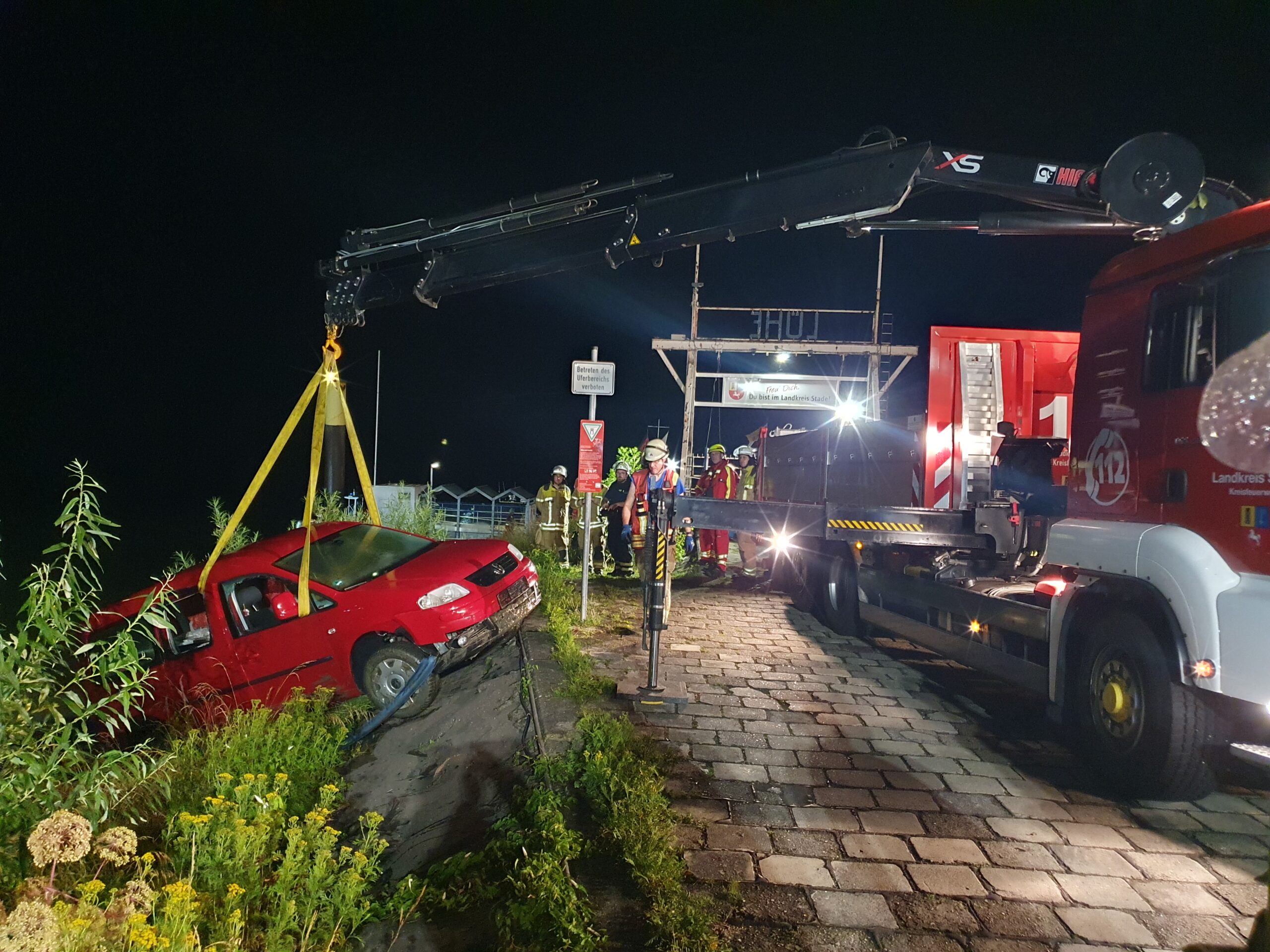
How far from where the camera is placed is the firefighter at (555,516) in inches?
543

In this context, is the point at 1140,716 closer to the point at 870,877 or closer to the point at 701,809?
the point at 870,877

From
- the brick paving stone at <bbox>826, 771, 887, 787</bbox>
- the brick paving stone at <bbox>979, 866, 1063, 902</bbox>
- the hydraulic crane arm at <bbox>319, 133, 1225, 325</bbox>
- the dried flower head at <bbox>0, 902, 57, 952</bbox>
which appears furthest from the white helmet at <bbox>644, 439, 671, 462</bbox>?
the dried flower head at <bbox>0, 902, 57, 952</bbox>

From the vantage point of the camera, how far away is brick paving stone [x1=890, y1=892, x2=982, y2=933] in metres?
2.99

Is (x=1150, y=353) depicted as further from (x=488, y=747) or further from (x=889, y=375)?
(x=889, y=375)

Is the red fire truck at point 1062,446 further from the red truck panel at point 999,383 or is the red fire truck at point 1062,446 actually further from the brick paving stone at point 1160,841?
the brick paving stone at point 1160,841

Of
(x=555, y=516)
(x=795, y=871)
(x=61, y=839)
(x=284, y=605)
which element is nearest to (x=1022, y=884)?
(x=795, y=871)

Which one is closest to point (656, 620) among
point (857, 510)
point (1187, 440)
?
point (857, 510)

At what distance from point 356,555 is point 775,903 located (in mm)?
5301

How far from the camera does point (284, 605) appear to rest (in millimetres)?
6496

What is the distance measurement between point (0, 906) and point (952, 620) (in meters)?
6.08

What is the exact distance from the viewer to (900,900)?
3166mm

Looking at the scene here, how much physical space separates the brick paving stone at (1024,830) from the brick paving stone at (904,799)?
1.01 feet

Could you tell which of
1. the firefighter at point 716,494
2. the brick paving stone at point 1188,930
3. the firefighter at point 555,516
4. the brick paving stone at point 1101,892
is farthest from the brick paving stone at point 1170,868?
the firefighter at point 555,516

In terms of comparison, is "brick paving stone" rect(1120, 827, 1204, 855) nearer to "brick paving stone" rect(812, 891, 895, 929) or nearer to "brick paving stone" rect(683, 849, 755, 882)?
"brick paving stone" rect(812, 891, 895, 929)
